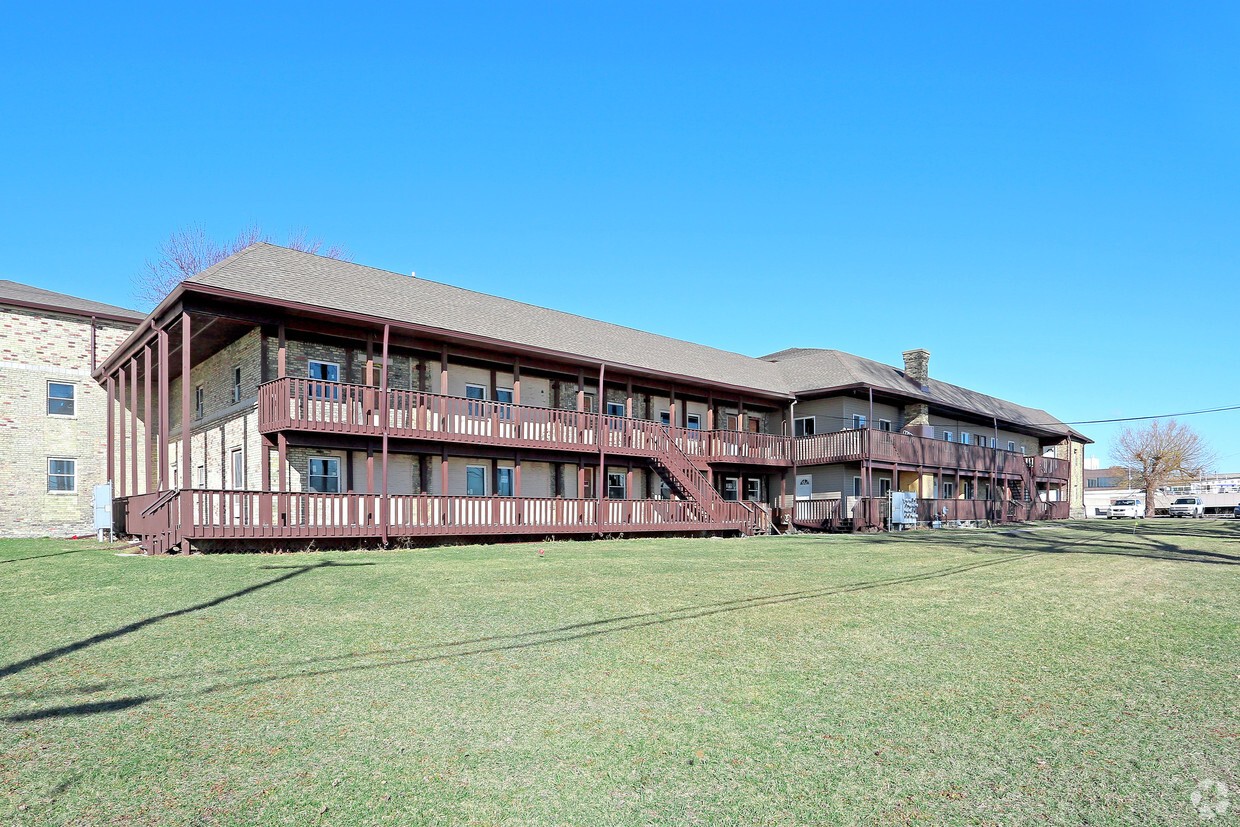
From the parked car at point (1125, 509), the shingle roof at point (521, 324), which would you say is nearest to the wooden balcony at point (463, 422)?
the shingle roof at point (521, 324)

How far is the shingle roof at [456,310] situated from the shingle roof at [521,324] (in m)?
0.04

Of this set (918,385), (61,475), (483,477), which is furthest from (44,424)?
(918,385)

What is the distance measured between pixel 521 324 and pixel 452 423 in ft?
18.9

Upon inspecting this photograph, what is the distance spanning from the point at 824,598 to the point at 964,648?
261 centimetres

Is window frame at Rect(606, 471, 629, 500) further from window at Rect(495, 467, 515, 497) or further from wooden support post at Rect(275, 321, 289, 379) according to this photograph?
wooden support post at Rect(275, 321, 289, 379)

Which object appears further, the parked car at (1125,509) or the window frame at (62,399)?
the parked car at (1125,509)

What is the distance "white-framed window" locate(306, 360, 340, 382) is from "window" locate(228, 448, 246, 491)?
263cm

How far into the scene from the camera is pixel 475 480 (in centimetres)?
2312

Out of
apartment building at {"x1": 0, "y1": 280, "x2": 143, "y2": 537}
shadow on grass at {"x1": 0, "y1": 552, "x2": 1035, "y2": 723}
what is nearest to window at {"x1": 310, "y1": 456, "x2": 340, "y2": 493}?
apartment building at {"x1": 0, "y1": 280, "x2": 143, "y2": 537}

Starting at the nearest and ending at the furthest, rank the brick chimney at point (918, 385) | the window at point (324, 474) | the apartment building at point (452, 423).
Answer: the apartment building at point (452, 423), the window at point (324, 474), the brick chimney at point (918, 385)

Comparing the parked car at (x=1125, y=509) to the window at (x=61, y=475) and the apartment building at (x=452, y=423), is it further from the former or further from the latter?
the window at (x=61, y=475)

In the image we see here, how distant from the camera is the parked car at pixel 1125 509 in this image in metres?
46.4

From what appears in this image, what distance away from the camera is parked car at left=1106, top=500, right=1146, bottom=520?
4642 cm

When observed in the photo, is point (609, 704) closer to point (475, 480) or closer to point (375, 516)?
point (375, 516)
